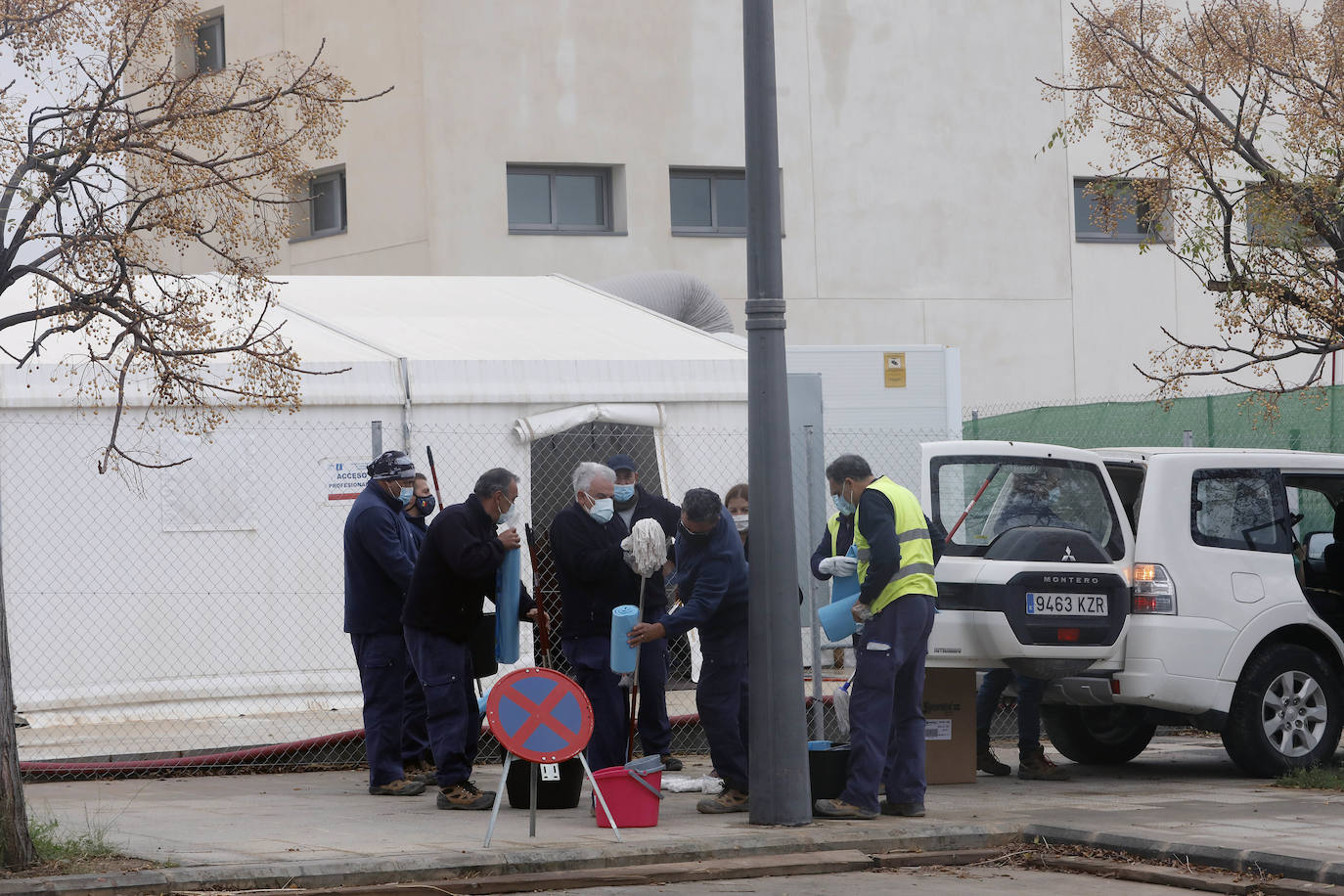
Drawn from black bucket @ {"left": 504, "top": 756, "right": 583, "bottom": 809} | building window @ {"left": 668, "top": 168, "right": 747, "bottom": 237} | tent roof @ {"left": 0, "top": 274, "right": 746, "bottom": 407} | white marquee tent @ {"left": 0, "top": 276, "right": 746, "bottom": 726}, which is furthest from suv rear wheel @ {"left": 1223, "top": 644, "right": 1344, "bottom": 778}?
building window @ {"left": 668, "top": 168, "right": 747, "bottom": 237}

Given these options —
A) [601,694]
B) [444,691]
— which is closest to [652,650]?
[601,694]

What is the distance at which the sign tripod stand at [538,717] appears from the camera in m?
8.32

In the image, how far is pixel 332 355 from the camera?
13016mm

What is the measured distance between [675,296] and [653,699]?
9.62 meters

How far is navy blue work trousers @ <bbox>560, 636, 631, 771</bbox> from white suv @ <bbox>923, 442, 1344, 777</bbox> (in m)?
1.94

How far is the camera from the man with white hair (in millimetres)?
9398

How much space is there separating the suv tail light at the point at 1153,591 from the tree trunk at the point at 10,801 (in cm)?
599

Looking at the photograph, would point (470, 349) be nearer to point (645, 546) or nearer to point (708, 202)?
point (645, 546)

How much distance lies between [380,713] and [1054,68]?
19882mm

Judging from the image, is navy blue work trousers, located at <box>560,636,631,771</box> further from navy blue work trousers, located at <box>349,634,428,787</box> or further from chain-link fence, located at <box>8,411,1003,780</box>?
chain-link fence, located at <box>8,411,1003,780</box>

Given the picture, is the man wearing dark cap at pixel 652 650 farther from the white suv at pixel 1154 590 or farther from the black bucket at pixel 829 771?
the white suv at pixel 1154 590

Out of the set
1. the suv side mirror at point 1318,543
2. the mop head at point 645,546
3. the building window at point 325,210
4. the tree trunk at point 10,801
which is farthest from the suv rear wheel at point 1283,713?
the building window at point 325,210

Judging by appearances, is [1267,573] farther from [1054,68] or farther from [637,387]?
[1054,68]

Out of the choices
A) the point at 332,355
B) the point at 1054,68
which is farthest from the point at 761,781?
the point at 1054,68
